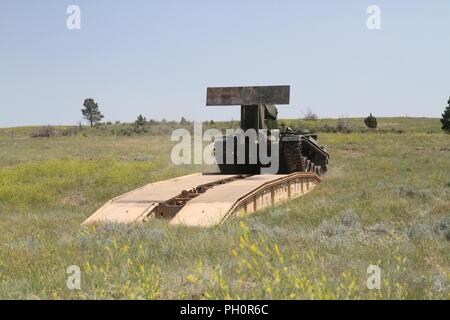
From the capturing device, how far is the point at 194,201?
10180 mm

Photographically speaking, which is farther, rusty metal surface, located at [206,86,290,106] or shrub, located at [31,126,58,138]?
shrub, located at [31,126,58,138]

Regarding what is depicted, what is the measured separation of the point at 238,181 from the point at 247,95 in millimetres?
4746

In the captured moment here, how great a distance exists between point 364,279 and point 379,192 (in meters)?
8.91

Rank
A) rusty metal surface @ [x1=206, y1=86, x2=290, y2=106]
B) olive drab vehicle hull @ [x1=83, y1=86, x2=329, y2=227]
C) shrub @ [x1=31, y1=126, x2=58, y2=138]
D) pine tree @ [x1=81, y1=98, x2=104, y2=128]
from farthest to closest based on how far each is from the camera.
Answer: pine tree @ [x1=81, y1=98, x2=104, y2=128], shrub @ [x1=31, y1=126, x2=58, y2=138], rusty metal surface @ [x1=206, y1=86, x2=290, y2=106], olive drab vehicle hull @ [x1=83, y1=86, x2=329, y2=227]

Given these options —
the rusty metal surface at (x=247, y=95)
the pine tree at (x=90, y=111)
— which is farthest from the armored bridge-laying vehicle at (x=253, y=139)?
the pine tree at (x=90, y=111)

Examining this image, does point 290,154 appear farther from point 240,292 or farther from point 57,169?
point 240,292

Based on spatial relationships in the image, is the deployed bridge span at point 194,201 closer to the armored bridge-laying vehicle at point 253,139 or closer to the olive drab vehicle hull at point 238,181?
the olive drab vehicle hull at point 238,181

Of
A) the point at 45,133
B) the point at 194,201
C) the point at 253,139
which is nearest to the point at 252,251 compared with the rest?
the point at 194,201

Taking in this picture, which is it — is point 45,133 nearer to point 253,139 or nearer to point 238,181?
point 253,139

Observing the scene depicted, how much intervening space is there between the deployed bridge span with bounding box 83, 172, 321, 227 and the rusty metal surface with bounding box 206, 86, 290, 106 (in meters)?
3.86

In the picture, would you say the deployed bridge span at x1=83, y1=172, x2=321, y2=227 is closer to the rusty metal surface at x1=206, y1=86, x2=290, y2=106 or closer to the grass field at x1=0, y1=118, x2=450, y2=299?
the grass field at x1=0, y1=118, x2=450, y2=299

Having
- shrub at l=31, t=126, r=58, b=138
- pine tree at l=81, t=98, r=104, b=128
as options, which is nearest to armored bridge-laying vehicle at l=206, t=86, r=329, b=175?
shrub at l=31, t=126, r=58, b=138

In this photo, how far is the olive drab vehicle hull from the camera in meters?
9.62

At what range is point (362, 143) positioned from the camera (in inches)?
1339
